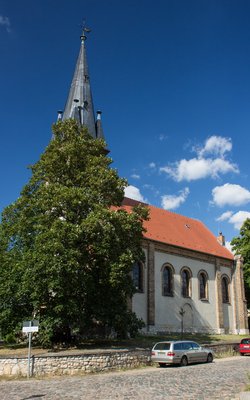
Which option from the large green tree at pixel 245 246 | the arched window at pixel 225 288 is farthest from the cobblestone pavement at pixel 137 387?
the large green tree at pixel 245 246

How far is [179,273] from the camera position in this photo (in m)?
34.9

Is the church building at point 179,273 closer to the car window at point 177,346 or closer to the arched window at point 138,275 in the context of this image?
the arched window at point 138,275

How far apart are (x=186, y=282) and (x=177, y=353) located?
15.9m

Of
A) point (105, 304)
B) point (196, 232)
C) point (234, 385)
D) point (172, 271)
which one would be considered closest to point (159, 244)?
point (172, 271)

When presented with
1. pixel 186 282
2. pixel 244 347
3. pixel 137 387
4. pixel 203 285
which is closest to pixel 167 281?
pixel 186 282

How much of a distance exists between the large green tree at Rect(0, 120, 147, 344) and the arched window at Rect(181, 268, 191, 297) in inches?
→ 493

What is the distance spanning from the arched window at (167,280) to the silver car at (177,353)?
11908mm

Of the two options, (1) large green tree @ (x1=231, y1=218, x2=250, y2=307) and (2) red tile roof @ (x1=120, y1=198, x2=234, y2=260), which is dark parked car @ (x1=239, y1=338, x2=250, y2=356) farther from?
(1) large green tree @ (x1=231, y1=218, x2=250, y2=307)

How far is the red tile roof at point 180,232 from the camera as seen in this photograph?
35.3m

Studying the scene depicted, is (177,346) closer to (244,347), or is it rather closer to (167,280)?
(244,347)

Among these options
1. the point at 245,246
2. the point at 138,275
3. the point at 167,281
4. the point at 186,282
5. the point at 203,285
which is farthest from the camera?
the point at 245,246

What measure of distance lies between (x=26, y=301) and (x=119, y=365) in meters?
6.00

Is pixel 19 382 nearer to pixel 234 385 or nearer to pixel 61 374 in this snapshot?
pixel 61 374

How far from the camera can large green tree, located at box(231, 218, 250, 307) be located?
4145 cm
